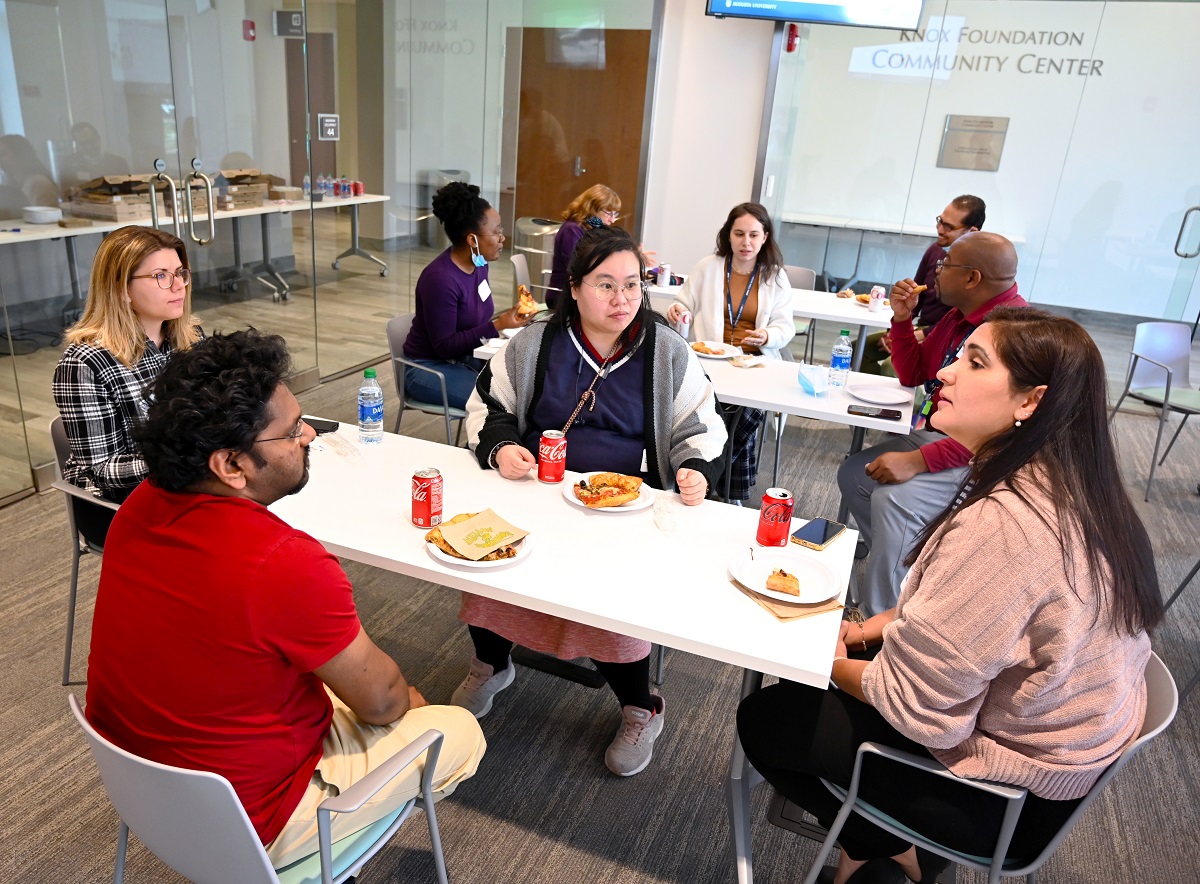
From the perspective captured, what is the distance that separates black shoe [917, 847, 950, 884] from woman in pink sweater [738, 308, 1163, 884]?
0.20m

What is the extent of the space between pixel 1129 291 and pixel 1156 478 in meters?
2.31

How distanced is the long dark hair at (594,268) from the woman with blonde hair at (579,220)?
2.33 m

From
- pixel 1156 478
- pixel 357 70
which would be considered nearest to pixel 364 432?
pixel 357 70

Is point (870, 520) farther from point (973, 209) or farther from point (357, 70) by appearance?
point (357, 70)

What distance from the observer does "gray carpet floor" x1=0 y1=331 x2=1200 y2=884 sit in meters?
2.00

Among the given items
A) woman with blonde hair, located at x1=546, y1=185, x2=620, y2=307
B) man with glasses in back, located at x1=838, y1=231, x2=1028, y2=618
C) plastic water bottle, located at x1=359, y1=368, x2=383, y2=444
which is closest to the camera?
plastic water bottle, located at x1=359, y1=368, x2=383, y2=444

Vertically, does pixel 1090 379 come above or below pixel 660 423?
above

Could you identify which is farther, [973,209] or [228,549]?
[973,209]

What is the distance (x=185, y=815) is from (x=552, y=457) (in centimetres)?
125

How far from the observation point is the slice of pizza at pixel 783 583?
175 cm

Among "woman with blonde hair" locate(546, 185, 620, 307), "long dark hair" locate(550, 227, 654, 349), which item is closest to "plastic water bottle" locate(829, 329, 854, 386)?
"long dark hair" locate(550, 227, 654, 349)

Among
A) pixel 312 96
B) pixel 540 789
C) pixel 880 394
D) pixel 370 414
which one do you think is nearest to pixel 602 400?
pixel 370 414

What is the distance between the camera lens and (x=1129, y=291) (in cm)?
640

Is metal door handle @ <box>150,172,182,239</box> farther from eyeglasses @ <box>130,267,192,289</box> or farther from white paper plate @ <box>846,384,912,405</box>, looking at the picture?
white paper plate @ <box>846,384,912,405</box>
